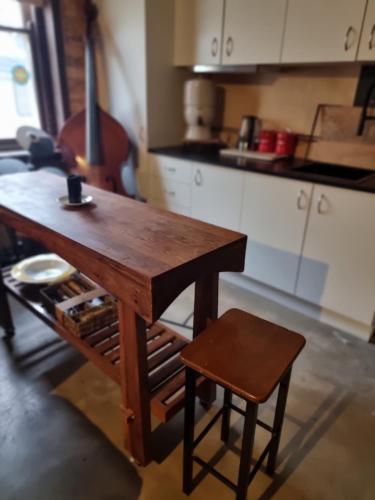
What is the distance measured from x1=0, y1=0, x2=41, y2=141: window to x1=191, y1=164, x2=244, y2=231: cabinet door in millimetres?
1741

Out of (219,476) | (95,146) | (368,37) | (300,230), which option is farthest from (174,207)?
(219,476)

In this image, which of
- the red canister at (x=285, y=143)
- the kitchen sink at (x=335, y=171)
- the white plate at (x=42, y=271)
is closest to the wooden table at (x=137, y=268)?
the white plate at (x=42, y=271)

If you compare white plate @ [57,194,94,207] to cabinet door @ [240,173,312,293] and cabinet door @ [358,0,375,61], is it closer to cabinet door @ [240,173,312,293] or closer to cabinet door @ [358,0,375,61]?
cabinet door @ [240,173,312,293]

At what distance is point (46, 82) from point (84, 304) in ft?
7.70

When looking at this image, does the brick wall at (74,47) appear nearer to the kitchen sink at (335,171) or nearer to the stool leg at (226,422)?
the kitchen sink at (335,171)

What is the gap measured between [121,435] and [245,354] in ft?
2.50

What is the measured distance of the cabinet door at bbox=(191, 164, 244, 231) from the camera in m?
2.39

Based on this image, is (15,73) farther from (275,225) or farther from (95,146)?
(275,225)

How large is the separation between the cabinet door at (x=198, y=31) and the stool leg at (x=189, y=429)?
2.27 meters

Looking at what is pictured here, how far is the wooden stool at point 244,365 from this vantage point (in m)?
0.97

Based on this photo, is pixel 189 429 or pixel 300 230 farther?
pixel 300 230

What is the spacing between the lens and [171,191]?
112 inches

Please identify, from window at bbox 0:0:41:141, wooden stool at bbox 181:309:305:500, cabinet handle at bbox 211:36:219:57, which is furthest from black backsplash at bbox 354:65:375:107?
window at bbox 0:0:41:141

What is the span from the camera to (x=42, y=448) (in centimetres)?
140
